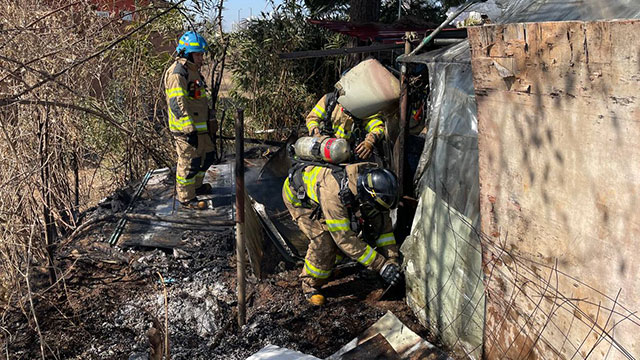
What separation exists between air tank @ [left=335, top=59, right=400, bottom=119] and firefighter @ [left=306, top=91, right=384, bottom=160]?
178 millimetres

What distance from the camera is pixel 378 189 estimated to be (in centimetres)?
370

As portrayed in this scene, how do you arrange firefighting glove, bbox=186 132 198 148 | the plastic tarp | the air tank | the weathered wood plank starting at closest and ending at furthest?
the weathered wood plank < the plastic tarp < the air tank < firefighting glove, bbox=186 132 198 148

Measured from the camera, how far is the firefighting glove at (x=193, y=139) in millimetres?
5607

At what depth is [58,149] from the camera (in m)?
4.39

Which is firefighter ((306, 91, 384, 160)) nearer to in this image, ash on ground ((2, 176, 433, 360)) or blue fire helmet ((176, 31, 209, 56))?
ash on ground ((2, 176, 433, 360))

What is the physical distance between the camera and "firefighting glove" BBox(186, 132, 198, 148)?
5607 millimetres

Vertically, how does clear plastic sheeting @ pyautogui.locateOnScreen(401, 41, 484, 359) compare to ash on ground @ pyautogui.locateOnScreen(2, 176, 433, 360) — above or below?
above

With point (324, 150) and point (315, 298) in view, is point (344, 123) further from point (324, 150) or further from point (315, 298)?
point (315, 298)

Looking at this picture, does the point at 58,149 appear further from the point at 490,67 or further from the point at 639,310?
the point at 639,310

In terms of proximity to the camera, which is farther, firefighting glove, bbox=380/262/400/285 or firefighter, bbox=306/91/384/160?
firefighter, bbox=306/91/384/160

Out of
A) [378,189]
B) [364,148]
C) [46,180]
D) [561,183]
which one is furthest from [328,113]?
[561,183]

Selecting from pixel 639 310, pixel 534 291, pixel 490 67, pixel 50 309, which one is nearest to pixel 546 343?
pixel 534 291

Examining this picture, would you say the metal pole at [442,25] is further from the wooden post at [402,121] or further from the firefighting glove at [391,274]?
the firefighting glove at [391,274]

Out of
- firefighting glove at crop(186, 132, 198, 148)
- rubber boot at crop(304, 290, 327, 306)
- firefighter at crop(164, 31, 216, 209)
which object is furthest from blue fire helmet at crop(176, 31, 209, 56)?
rubber boot at crop(304, 290, 327, 306)
